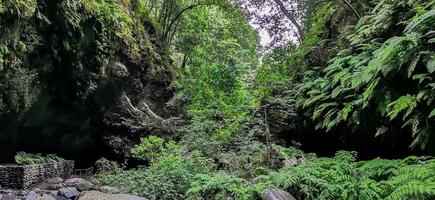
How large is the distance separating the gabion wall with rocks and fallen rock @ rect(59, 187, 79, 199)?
113 centimetres

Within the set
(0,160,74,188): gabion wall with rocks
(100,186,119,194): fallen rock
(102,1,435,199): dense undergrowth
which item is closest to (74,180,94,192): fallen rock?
(102,1,435,199): dense undergrowth

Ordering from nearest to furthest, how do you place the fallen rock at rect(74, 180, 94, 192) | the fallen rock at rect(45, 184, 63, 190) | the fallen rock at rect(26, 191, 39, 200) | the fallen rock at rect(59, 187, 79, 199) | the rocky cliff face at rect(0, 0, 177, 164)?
the fallen rock at rect(26, 191, 39, 200) → the fallen rock at rect(59, 187, 79, 199) → the rocky cliff face at rect(0, 0, 177, 164) → the fallen rock at rect(74, 180, 94, 192) → the fallen rock at rect(45, 184, 63, 190)

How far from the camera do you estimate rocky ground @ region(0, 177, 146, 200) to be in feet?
24.0

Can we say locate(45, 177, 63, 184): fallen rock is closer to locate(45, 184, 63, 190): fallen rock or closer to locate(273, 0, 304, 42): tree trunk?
locate(45, 184, 63, 190): fallen rock

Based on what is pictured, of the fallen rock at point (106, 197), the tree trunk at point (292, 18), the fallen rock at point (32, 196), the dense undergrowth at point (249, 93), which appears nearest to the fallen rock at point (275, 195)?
the dense undergrowth at point (249, 93)

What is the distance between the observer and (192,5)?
15773 millimetres

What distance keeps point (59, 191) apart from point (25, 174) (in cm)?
123

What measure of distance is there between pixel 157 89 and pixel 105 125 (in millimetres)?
2620

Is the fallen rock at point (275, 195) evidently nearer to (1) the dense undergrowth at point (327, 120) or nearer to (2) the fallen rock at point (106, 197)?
(1) the dense undergrowth at point (327, 120)

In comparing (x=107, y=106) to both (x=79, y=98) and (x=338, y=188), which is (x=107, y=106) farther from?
(x=338, y=188)

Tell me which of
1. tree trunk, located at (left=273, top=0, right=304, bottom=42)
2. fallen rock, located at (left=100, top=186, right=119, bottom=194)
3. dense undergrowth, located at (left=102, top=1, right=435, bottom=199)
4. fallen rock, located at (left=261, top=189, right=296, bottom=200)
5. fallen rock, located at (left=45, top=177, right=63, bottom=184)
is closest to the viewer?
fallen rock, located at (left=261, top=189, right=296, bottom=200)

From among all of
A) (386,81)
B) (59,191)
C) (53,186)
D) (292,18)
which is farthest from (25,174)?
(292,18)

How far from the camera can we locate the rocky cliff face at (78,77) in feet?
27.9


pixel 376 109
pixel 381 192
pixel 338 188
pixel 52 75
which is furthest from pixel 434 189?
pixel 52 75
